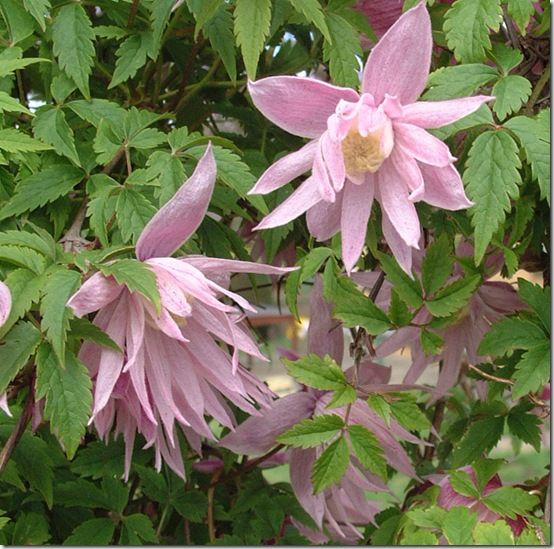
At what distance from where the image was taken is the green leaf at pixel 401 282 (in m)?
0.70

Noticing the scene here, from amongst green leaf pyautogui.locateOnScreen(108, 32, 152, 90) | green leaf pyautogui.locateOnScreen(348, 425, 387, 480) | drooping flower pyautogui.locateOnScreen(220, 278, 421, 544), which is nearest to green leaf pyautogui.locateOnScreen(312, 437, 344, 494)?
green leaf pyautogui.locateOnScreen(348, 425, 387, 480)

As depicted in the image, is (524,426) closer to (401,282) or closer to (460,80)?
(401,282)

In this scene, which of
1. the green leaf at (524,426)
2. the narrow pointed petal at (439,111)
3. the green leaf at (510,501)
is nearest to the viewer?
the narrow pointed petal at (439,111)

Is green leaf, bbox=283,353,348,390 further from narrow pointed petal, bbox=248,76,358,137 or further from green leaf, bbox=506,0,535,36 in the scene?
green leaf, bbox=506,0,535,36

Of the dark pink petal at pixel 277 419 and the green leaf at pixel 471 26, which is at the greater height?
the green leaf at pixel 471 26

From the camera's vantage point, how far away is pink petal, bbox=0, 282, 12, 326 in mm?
593

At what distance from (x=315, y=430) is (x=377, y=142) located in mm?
213

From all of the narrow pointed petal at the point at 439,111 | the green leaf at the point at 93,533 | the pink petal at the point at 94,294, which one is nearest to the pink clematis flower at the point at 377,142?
the narrow pointed petal at the point at 439,111

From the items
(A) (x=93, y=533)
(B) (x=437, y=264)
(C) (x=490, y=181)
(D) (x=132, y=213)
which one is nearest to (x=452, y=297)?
(B) (x=437, y=264)

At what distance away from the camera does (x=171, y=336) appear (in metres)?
0.63

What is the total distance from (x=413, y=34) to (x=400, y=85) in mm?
34

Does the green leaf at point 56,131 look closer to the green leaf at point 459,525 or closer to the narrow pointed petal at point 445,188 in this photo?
the narrow pointed petal at point 445,188

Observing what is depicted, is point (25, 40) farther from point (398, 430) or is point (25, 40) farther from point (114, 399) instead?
point (398, 430)

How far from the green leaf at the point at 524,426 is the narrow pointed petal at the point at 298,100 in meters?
→ 0.33
